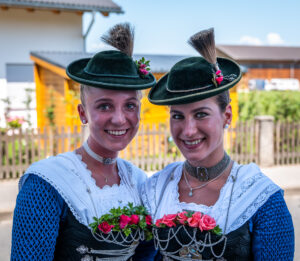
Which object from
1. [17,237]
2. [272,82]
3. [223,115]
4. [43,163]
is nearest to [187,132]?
[223,115]

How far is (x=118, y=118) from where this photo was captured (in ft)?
6.68

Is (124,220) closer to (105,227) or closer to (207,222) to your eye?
(105,227)

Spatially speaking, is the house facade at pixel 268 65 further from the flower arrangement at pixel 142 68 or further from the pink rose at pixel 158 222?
the pink rose at pixel 158 222

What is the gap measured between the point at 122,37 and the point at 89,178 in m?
0.91

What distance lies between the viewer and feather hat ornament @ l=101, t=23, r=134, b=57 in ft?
7.03

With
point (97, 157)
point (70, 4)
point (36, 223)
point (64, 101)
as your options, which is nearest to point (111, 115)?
point (97, 157)

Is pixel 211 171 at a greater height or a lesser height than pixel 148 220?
greater

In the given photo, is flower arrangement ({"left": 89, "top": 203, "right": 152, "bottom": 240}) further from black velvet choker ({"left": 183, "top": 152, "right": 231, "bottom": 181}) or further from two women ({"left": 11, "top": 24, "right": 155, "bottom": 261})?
black velvet choker ({"left": 183, "top": 152, "right": 231, "bottom": 181})

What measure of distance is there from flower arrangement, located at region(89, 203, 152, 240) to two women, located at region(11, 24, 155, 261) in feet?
0.21

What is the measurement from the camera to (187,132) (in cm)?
188

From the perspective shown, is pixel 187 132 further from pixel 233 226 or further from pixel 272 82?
pixel 272 82

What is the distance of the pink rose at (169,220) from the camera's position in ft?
6.18

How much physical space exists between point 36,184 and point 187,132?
888 mm

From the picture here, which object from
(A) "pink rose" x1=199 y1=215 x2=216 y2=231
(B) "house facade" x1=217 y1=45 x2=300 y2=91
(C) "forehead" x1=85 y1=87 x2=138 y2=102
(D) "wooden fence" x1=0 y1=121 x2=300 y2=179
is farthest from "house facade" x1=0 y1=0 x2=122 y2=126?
(B) "house facade" x1=217 y1=45 x2=300 y2=91
